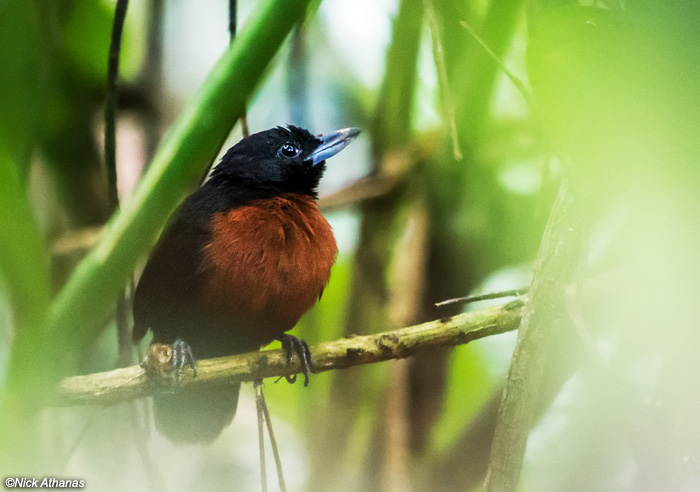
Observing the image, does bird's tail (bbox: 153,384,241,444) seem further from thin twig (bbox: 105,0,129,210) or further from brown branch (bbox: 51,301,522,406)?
thin twig (bbox: 105,0,129,210)

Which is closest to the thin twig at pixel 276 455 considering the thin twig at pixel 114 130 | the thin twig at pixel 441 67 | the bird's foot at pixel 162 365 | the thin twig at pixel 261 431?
the thin twig at pixel 261 431

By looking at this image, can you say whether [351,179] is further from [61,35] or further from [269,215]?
[61,35]

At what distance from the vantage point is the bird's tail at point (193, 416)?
1.59 metres

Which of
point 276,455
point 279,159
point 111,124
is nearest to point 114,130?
point 111,124

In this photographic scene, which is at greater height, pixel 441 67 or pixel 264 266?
pixel 441 67

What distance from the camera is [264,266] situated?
58.7 inches

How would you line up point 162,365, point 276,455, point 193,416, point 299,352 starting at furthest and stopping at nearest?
point 193,416 < point 299,352 < point 276,455 < point 162,365

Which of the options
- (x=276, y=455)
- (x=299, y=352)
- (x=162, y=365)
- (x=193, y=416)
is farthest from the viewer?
(x=193, y=416)

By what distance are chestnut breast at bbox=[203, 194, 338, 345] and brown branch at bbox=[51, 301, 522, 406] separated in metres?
0.18

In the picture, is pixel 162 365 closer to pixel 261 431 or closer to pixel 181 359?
pixel 181 359

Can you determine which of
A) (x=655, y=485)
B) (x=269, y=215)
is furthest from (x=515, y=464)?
(x=269, y=215)

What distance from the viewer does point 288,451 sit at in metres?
1.50

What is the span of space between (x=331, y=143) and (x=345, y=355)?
595mm

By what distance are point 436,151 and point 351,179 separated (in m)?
0.25
